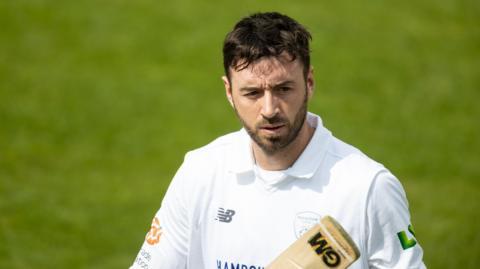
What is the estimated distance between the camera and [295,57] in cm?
458

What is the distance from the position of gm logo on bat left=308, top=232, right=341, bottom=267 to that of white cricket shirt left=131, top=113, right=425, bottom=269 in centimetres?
24

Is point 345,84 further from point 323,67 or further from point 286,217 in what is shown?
point 286,217

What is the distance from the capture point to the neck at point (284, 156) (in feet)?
15.6

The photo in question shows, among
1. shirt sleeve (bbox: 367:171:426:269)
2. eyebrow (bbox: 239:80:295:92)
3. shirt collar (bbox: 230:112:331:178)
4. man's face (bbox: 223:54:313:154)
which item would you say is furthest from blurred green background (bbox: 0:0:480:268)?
eyebrow (bbox: 239:80:295:92)

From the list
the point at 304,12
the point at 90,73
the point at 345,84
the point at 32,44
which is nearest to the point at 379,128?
the point at 345,84

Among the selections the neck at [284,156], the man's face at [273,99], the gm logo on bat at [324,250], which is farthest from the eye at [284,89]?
the gm logo on bat at [324,250]

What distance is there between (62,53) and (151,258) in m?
10.1

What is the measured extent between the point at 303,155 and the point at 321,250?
24.2 inches

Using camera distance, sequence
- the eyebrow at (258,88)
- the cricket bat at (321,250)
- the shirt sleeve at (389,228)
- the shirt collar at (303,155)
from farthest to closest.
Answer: the shirt collar at (303,155), the eyebrow at (258,88), the shirt sleeve at (389,228), the cricket bat at (321,250)

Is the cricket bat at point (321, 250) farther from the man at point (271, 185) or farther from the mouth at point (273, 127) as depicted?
the mouth at point (273, 127)

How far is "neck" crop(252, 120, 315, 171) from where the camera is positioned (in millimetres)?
4762

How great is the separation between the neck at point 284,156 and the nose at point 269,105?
28 centimetres

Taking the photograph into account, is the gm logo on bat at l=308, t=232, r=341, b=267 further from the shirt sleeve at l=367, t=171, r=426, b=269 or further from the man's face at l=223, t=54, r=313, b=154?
the man's face at l=223, t=54, r=313, b=154

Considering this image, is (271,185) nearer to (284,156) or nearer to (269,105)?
(284,156)
